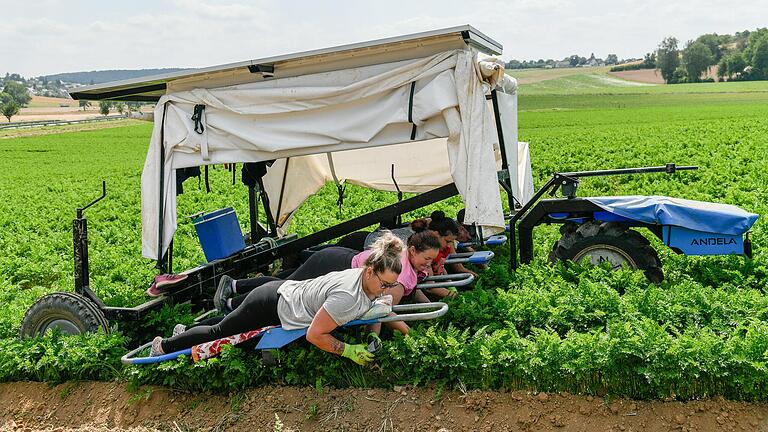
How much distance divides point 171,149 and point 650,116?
40819 mm

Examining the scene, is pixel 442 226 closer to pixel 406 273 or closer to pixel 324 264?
pixel 406 273

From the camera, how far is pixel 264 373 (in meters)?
6.21

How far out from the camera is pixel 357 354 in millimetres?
5812

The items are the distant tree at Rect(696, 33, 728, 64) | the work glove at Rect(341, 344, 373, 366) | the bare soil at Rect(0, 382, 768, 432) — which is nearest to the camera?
the bare soil at Rect(0, 382, 768, 432)

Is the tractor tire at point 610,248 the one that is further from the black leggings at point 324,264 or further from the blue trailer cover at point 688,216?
the black leggings at point 324,264

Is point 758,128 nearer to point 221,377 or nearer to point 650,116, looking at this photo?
point 650,116

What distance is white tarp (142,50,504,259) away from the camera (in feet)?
22.3

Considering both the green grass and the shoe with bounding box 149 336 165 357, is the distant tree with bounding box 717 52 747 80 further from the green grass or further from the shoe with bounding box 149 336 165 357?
the shoe with bounding box 149 336 165 357

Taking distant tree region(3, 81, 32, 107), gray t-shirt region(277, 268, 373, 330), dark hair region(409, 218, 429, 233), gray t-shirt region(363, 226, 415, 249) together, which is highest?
distant tree region(3, 81, 32, 107)

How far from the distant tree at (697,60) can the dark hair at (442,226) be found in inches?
4193

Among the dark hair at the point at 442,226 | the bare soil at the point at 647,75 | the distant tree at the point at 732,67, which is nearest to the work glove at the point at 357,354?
the dark hair at the point at 442,226

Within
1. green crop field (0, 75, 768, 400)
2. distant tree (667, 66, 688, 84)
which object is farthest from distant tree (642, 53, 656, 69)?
green crop field (0, 75, 768, 400)

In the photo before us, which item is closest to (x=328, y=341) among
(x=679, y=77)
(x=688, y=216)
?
(x=688, y=216)

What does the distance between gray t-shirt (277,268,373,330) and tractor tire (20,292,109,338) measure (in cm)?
214
